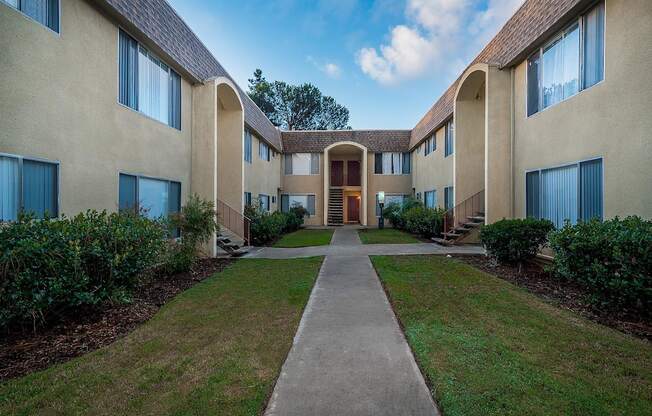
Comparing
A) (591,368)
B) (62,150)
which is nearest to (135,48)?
(62,150)

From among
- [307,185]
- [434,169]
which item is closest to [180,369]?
[434,169]

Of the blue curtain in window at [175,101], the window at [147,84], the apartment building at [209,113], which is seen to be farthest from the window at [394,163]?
the window at [147,84]

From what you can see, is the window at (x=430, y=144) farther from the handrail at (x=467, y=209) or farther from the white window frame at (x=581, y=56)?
the white window frame at (x=581, y=56)

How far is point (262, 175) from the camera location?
18984mm

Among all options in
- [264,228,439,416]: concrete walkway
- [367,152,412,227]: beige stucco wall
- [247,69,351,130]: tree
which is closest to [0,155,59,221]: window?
[264,228,439,416]: concrete walkway

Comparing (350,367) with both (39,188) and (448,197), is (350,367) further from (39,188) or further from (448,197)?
(448,197)

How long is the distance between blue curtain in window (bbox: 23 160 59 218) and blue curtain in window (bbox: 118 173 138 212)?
1.66m

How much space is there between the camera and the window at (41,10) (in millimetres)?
5125

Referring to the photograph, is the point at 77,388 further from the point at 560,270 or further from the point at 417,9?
the point at 417,9

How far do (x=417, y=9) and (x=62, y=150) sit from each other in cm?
1724

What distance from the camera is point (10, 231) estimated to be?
4.10m

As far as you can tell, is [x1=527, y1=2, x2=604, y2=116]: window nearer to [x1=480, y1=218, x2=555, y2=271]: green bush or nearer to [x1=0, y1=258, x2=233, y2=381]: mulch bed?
[x1=480, y1=218, x2=555, y2=271]: green bush

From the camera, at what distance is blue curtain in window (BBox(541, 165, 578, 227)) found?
7.62 metres

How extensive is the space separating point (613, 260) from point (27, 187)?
353 inches
